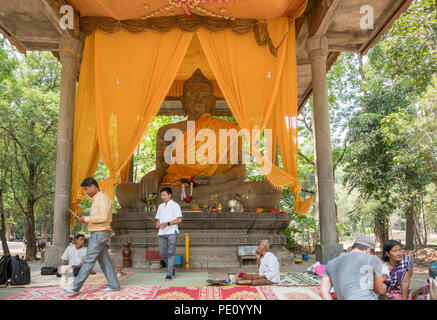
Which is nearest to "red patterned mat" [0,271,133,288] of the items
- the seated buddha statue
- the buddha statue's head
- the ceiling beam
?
the seated buddha statue

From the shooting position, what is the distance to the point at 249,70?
7543mm

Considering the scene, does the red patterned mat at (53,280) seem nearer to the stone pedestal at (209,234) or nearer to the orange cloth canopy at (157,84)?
the stone pedestal at (209,234)

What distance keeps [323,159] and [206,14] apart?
3.84 metres

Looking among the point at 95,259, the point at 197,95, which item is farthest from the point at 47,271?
the point at 197,95

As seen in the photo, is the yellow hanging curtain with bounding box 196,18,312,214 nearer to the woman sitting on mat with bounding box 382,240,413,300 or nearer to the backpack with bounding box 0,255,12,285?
the woman sitting on mat with bounding box 382,240,413,300

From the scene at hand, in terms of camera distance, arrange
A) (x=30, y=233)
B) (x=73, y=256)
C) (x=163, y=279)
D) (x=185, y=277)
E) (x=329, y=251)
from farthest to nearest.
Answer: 1. (x=30, y=233)
2. (x=329, y=251)
3. (x=73, y=256)
4. (x=185, y=277)
5. (x=163, y=279)

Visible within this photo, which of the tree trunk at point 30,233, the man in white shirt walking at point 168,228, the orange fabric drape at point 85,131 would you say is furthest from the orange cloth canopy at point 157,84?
the tree trunk at point 30,233

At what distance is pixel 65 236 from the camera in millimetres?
6859

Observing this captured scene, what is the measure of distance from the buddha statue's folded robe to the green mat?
3.76m

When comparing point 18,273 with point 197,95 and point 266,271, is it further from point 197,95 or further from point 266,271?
point 197,95

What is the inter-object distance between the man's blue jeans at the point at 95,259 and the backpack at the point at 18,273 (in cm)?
124

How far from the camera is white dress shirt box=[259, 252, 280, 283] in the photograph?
15.7 feet

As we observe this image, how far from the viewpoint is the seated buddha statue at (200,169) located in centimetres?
808
